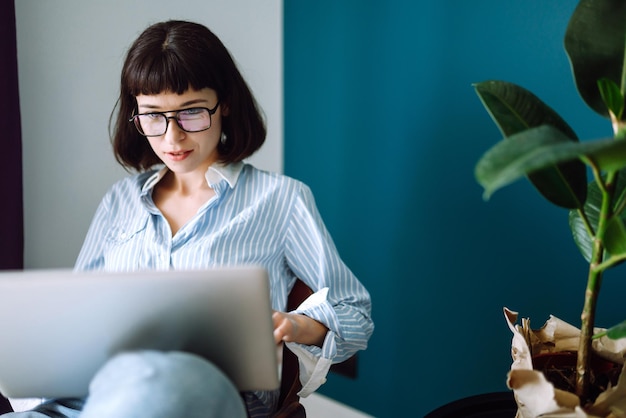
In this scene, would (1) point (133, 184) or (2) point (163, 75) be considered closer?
(2) point (163, 75)

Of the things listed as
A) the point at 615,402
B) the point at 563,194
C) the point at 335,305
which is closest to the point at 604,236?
the point at 563,194

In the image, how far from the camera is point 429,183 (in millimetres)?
1743

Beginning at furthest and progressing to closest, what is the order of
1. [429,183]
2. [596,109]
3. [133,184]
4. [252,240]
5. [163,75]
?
[429,183]
[133,184]
[252,240]
[163,75]
[596,109]

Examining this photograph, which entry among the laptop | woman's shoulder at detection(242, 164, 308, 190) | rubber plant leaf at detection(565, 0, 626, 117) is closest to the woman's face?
woman's shoulder at detection(242, 164, 308, 190)

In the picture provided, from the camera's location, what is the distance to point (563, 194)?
96cm

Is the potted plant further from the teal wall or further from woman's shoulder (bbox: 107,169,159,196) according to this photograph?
woman's shoulder (bbox: 107,169,159,196)

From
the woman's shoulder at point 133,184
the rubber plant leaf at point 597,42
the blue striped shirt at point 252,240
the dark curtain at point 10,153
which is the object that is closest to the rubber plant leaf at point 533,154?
the rubber plant leaf at point 597,42

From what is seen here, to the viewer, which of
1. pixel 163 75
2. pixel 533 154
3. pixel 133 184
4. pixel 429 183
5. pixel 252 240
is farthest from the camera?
pixel 429 183

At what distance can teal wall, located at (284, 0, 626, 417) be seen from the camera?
150 cm

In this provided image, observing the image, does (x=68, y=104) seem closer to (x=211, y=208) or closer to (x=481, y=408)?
(x=211, y=208)

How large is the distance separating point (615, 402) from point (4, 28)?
1632 millimetres

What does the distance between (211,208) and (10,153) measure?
62 cm

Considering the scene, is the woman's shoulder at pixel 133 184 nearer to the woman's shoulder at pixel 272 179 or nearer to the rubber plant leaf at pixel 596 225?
the woman's shoulder at pixel 272 179

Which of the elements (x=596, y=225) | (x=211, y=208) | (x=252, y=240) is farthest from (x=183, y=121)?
(x=596, y=225)
